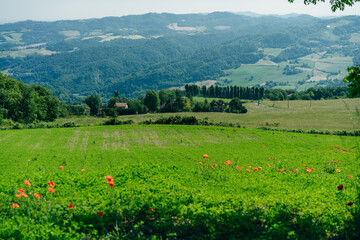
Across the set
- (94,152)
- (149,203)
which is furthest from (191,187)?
(94,152)

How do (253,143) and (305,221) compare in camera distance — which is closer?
(305,221)

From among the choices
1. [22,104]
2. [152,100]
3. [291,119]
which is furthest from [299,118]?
[22,104]

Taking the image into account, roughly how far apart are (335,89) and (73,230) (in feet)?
575

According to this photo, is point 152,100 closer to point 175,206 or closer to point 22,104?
point 22,104

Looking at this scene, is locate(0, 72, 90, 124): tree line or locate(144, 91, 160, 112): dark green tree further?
locate(144, 91, 160, 112): dark green tree

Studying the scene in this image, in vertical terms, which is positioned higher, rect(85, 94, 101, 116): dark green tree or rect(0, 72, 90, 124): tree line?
rect(0, 72, 90, 124): tree line

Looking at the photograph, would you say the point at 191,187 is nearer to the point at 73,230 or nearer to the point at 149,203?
the point at 149,203

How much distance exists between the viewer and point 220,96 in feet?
624

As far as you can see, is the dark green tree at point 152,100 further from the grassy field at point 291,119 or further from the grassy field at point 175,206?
the grassy field at point 175,206

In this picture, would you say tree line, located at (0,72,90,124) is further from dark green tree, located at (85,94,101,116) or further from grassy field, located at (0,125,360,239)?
grassy field, located at (0,125,360,239)

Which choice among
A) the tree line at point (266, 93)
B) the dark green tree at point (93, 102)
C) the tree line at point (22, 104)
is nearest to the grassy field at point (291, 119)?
the tree line at point (22, 104)

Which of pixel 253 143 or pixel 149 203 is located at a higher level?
pixel 149 203

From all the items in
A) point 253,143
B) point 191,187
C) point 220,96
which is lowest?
point 220,96

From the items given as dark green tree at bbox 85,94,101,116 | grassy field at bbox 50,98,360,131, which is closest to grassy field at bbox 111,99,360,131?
grassy field at bbox 50,98,360,131
